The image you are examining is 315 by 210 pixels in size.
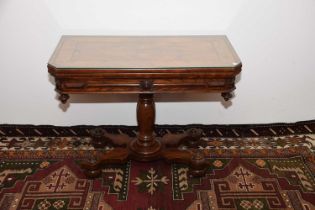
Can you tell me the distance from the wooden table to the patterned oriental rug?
12 centimetres

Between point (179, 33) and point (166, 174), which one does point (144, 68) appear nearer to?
point (179, 33)

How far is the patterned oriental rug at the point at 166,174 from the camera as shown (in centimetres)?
193

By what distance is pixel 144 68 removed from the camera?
1.67 m

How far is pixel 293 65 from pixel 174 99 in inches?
34.3

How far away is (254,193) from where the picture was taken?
2.00 m

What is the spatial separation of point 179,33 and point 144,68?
613 millimetres

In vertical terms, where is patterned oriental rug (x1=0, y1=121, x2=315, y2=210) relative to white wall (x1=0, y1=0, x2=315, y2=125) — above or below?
below

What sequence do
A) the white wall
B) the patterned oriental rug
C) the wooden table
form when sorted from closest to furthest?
the wooden table, the patterned oriental rug, the white wall

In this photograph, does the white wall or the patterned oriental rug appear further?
the white wall

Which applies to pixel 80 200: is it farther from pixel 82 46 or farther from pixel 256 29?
pixel 256 29

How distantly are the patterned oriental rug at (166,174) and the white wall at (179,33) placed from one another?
0.11 meters

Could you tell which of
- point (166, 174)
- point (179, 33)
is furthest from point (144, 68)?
point (166, 174)

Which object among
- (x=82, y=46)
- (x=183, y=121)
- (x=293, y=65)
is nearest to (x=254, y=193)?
(x=183, y=121)

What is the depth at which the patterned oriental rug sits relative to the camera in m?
1.93
